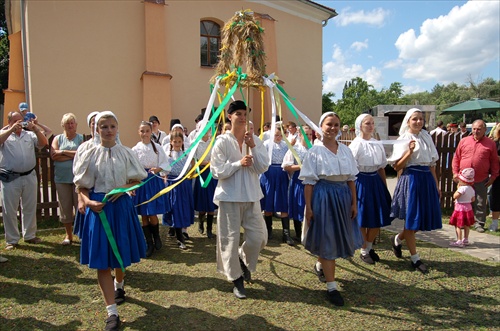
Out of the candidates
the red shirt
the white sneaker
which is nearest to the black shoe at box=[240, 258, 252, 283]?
the red shirt

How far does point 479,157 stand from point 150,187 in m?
5.88

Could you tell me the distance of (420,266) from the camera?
4.67 m

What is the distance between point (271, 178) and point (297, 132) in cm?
132

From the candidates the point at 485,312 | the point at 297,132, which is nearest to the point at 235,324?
the point at 485,312

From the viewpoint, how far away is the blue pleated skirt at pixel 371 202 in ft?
15.7

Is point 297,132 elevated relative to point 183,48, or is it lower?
lower

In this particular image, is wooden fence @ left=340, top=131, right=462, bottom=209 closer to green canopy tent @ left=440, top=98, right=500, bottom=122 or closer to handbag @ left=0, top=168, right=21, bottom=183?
handbag @ left=0, top=168, right=21, bottom=183

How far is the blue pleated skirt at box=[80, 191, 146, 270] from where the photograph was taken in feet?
10.8

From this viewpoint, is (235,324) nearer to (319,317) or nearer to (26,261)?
(319,317)

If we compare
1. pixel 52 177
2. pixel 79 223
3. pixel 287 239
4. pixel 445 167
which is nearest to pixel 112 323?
pixel 79 223

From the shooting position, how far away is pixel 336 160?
389 cm

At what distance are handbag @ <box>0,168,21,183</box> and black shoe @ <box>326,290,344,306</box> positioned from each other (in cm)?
476

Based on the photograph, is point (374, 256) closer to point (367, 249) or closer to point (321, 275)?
point (367, 249)

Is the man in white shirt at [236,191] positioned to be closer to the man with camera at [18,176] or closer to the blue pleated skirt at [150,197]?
the blue pleated skirt at [150,197]
